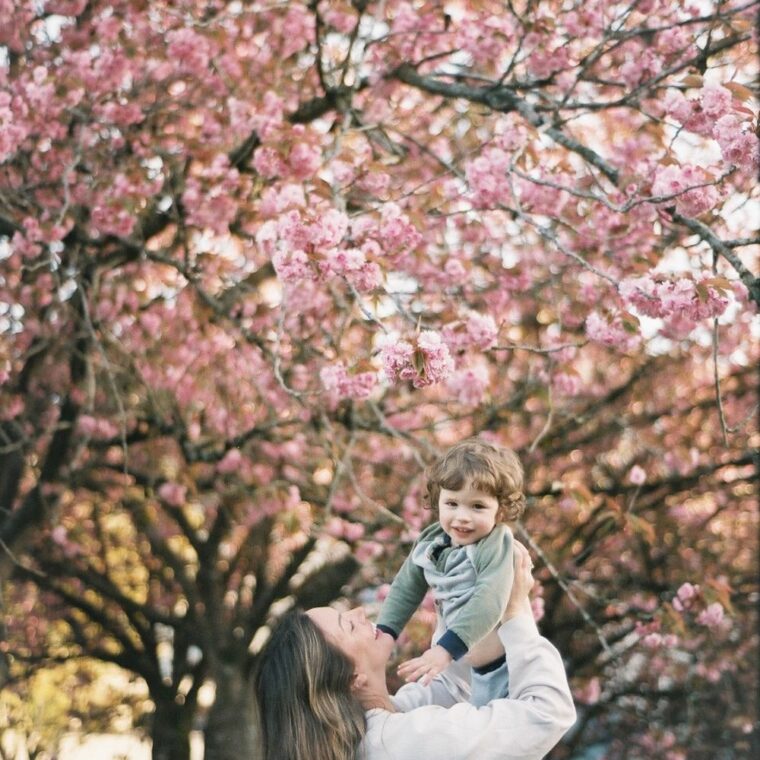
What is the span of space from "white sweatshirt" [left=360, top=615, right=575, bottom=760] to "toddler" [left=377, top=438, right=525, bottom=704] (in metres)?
0.08

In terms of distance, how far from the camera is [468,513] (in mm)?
2301

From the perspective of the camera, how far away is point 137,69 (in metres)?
A: 5.35

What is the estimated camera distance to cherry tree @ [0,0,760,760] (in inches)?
150

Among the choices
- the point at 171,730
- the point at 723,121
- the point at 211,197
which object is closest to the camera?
the point at 723,121

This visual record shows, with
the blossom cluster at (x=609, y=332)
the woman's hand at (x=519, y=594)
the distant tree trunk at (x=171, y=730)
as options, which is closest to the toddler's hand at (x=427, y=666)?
the woman's hand at (x=519, y=594)

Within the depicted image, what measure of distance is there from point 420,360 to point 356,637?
0.79m

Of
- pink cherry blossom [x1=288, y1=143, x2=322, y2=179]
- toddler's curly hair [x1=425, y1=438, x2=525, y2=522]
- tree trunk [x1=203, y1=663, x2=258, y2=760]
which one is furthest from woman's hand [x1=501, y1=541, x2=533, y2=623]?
tree trunk [x1=203, y1=663, x2=258, y2=760]

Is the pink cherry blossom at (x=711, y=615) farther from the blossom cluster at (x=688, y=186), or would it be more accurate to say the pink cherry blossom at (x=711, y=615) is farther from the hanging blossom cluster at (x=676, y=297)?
the blossom cluster at (x=688, y=186)

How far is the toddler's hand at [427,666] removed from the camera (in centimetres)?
214

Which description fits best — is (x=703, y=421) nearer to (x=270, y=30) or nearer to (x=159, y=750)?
(x=270, y=30)

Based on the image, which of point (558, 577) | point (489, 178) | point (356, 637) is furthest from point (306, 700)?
point (489, 178)

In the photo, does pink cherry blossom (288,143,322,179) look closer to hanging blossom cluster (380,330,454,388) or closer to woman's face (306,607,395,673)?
hanging blossom cluster (380,330,454,388)

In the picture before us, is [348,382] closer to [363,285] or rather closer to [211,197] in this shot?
[363,285]

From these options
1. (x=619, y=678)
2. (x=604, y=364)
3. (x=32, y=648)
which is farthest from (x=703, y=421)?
(x=32, y=648)
